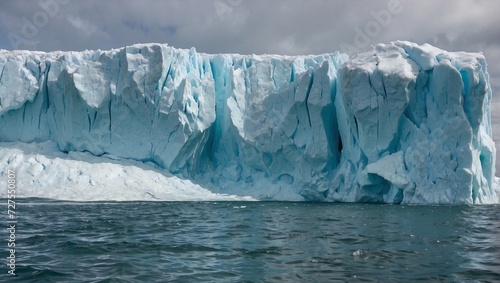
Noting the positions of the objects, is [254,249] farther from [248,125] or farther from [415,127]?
[248,125]

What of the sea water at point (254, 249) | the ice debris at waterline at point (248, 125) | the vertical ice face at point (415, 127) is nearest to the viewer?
the sea water at point (254, 249)

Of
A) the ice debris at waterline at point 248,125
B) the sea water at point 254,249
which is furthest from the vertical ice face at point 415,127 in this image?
the sea water at point 254,249

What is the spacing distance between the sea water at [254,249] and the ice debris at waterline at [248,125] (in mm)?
7537

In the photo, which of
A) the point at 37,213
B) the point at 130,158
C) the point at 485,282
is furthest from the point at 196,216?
the point at 130,158

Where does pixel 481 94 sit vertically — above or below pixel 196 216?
above

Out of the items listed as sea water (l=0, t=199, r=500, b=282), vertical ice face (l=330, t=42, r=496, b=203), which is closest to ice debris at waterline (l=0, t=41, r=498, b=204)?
vertical ice face (l=330, t=42, r=496, b=203)

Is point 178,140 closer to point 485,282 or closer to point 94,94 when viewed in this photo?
point 94,94

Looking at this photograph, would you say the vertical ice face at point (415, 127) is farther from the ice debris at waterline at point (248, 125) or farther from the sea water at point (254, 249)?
the sea water at point (254, 249)

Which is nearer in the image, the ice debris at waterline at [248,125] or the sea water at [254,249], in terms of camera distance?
the sea water at [254,249]

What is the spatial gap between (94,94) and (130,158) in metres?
3.69

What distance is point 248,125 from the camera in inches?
966

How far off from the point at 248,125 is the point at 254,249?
16123mm

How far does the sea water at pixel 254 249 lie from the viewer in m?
6.62

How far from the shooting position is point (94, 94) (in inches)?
968
